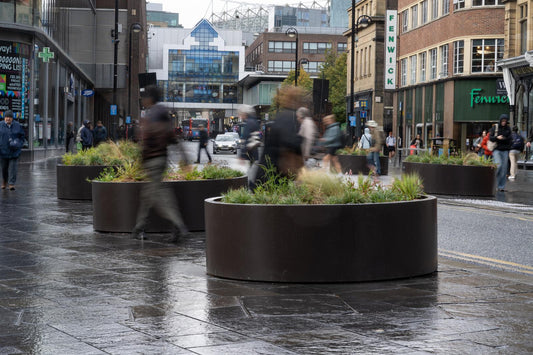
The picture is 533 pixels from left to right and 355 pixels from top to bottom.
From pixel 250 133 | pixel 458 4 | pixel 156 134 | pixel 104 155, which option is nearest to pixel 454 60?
pixel 458 4

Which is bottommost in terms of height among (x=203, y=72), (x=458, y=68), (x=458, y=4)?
(x=458, y=68)

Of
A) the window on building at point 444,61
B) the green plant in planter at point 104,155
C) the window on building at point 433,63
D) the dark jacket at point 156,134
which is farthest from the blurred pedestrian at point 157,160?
the window on building at point 433,63

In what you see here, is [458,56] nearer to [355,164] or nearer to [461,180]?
[355,164]

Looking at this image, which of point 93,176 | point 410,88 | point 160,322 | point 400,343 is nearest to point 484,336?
point 400,343

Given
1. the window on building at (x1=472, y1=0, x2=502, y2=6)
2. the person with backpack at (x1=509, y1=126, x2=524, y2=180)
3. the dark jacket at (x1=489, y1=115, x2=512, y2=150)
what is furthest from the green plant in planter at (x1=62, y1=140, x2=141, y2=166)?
the window on building at (x1=472, y1=0, x2=502, y2=6)

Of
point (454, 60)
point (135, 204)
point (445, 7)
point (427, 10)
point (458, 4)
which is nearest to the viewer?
point (135, 204)

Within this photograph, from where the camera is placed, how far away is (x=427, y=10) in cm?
5747

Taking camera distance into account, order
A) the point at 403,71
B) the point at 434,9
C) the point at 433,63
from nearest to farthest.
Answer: the point at 434,9 → the point at 433,63 → the point at 403,71

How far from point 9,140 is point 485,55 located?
3718cm

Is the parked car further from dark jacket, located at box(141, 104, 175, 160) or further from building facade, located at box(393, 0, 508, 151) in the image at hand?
dark jacket, located at box(141, 104, 175, 160)

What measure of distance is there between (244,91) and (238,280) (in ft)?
498

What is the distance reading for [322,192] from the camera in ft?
26.4

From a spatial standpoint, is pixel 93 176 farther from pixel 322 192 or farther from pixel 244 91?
pixel 244 91

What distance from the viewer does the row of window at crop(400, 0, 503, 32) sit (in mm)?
50950
